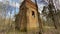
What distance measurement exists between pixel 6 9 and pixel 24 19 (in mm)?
1132

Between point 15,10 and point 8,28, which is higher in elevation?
point 15,10

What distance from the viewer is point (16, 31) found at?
25.9ft

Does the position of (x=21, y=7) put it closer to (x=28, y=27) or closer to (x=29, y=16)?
(x=29, y=16)

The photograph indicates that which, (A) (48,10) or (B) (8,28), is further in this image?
(A) (48,10)

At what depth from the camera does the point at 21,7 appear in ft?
27.0

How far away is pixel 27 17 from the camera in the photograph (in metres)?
8.03

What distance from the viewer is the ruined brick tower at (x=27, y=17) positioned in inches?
314

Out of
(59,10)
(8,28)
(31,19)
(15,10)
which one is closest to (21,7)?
(15,10)

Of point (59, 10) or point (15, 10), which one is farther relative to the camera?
point (59, 10)

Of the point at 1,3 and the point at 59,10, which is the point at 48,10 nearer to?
the point at 59,10

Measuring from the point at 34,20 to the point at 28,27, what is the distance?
54 centimetres

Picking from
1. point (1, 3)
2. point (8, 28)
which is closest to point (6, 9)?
point (1, 3)

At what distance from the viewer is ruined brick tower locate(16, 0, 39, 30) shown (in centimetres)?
798

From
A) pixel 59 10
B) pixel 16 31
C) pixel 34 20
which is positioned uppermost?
pixel 59 10
